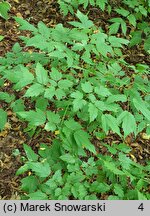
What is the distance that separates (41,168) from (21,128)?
5.75 feet

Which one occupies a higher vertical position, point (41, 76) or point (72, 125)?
point (41, 76)

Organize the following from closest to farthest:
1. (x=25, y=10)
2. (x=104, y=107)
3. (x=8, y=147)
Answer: (x=104, y=107)
(x=8, y=147)
(x=25, y=10)

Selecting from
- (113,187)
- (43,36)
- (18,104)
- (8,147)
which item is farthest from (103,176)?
(8,147)

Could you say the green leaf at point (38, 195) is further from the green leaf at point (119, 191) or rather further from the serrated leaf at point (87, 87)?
the serrated leaf at point (87, 87)

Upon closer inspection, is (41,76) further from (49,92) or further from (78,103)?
(78,103)

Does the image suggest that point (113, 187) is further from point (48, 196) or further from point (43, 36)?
point (43, 36)

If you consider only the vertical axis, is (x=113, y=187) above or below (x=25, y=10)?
below

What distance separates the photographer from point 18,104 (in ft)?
8.71

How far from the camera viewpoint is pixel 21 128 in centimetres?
395

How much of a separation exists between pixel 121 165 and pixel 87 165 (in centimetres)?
26

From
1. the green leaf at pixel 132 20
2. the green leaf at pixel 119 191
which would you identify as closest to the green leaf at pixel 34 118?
the green leaf at pixel 119 191

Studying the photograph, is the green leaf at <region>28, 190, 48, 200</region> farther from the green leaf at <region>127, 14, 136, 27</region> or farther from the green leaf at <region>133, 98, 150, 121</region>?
the green leaf at <region>127, 14, 136, 27</region>

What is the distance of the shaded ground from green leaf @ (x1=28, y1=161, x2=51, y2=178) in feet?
4.47

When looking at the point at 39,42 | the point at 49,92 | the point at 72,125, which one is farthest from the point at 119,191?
the point at 39,42
